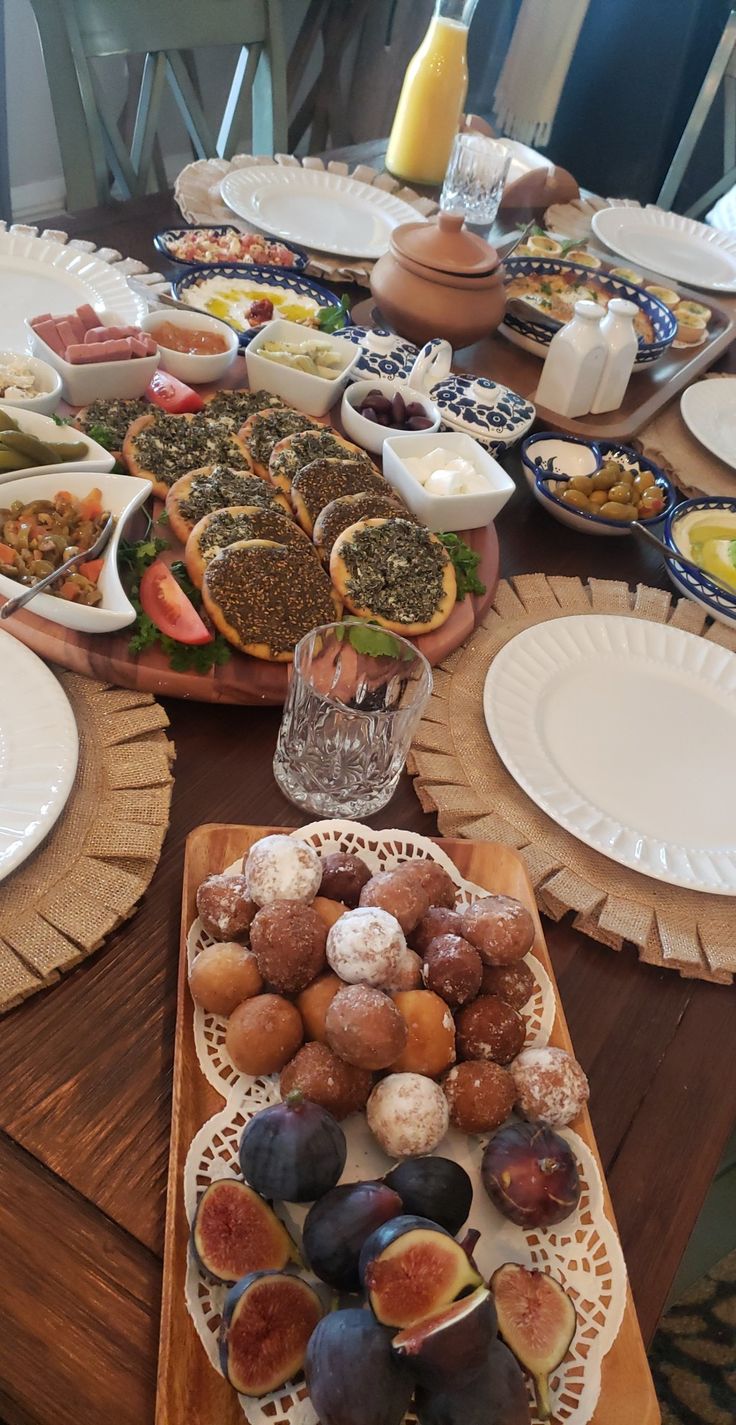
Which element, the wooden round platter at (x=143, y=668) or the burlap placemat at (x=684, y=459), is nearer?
the wooden round platter at (x=143, y=668)

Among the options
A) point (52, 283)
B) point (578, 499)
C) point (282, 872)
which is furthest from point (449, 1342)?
point (52, 283)

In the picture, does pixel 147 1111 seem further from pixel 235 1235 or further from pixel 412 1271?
pixel 412 1271

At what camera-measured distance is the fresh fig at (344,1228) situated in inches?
24.4

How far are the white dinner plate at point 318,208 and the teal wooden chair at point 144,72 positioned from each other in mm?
469

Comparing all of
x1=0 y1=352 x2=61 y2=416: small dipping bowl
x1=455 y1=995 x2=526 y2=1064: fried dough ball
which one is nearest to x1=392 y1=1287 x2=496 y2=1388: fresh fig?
x1=455 y1=995 x2=526 y2=1064: fried dough ball

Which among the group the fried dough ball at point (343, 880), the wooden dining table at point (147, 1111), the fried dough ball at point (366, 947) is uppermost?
the fried dough ball at point (366, 947)

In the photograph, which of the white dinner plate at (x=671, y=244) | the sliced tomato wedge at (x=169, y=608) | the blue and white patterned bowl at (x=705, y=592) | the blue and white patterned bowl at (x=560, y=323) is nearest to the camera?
the sliced tomato wedge at (x=169, y=608)

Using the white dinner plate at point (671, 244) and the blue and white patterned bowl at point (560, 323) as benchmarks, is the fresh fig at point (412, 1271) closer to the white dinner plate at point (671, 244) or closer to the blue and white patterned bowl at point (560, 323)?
the blue and white patterned bowl at point (560, 323)

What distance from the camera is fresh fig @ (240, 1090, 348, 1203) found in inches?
25.6

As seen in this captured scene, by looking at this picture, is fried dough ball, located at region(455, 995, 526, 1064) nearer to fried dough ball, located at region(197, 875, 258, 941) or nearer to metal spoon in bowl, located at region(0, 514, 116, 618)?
fried dough ball, located at region(197, 875, 258, 941)

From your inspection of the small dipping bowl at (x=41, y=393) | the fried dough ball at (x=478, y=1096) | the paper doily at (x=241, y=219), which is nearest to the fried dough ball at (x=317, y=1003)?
the fried dough ball at (x=478, y=1096)

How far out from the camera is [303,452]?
1.38 m

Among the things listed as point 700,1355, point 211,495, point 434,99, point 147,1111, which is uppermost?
point 434,99

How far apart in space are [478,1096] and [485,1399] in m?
0.20
